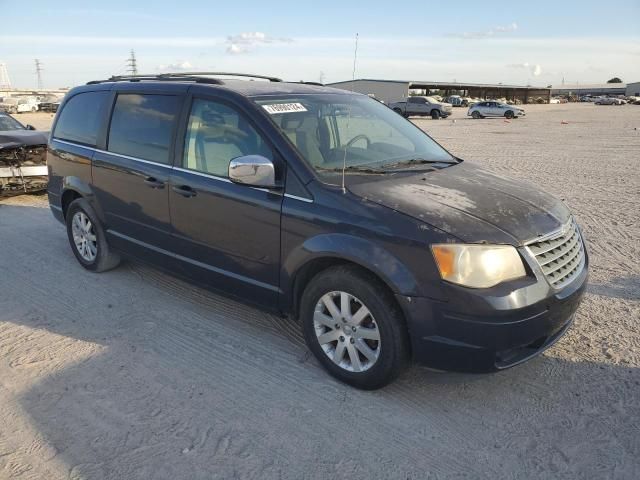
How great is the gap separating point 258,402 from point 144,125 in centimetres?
256

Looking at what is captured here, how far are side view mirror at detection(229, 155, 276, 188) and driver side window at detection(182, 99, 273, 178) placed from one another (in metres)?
0.20

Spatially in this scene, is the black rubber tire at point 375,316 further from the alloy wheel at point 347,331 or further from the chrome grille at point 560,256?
the chrome grille at point 560,256

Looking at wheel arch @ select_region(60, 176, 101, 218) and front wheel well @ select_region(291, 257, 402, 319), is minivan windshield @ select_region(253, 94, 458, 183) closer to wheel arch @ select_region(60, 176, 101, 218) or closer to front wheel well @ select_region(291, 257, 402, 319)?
front wheel well @ select_region(291, 257, 402, 319)

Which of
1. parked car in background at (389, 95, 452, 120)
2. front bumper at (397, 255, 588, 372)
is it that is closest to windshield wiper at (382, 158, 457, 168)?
front bumper at (397, 255, 588, 372)

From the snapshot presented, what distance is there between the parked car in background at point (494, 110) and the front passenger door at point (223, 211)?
40192 millimetres

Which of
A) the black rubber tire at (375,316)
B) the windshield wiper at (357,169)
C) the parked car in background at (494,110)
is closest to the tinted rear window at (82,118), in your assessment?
the windshield wiper at (357,169)

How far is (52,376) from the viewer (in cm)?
342

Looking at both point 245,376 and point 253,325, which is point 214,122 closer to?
point 253,325

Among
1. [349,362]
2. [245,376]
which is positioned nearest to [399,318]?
[349,362]

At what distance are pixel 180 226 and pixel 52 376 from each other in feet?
4.44

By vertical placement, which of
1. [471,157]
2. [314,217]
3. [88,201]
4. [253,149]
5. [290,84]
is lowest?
[471,157]

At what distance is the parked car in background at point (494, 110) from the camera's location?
4009 cm

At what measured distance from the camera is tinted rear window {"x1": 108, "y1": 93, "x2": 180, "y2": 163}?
13.6ft

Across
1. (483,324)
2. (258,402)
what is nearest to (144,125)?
(258,402)
